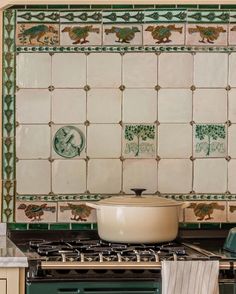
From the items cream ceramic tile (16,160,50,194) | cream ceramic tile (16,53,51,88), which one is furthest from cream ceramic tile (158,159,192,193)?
cream ceramic tile (16,53,51,88)

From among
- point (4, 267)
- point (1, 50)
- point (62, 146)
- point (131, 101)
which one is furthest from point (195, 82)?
point (4, 267)

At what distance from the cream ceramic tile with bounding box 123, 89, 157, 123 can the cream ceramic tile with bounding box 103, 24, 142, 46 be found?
17 cm

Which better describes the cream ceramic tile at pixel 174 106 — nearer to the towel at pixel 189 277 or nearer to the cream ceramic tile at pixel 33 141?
the cream ceramic tile at pixel 33 141

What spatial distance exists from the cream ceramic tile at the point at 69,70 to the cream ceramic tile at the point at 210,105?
0.40 metres

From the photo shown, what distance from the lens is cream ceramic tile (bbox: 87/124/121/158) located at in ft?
9.04

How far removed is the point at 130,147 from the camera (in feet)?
9.05

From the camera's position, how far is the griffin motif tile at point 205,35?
2777 millimetres

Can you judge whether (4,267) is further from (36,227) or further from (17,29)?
(17,29)

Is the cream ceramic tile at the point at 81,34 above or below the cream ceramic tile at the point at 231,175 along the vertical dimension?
above

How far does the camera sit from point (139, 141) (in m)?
2.76

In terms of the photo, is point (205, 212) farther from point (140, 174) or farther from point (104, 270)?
point (104, 270)

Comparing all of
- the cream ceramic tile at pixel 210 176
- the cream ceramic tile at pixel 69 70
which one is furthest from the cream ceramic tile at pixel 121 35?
the cream ceramic tile at pixel 210 176

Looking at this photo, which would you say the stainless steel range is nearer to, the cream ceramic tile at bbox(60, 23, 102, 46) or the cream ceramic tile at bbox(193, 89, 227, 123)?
the cream ceramic tile at bbox(193, 89, 227, 123)
